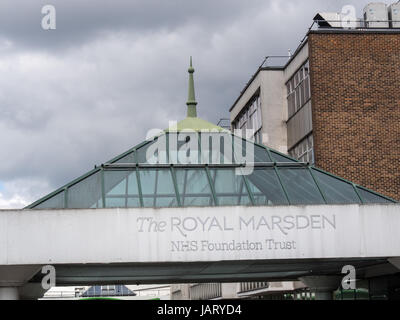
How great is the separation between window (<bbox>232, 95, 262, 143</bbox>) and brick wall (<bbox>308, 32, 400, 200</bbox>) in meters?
7.71

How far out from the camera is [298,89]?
38.0 meters

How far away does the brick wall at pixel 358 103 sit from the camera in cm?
3447

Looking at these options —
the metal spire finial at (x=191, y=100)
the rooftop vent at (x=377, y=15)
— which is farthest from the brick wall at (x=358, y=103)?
the metal spire finial at (x=191, y=100)

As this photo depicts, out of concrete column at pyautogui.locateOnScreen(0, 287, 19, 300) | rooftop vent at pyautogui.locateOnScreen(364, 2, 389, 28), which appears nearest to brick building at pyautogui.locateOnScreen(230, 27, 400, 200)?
rooftop vent at pyautogui.locateOnScreen(364, 2, 389, 28)

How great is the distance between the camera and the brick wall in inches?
1357

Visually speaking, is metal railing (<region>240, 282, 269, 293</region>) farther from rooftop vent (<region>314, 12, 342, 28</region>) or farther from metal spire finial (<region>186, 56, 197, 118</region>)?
metal spire finial (<region>186, 56, 197, 118</region>)

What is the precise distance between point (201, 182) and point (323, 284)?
9.25 m
